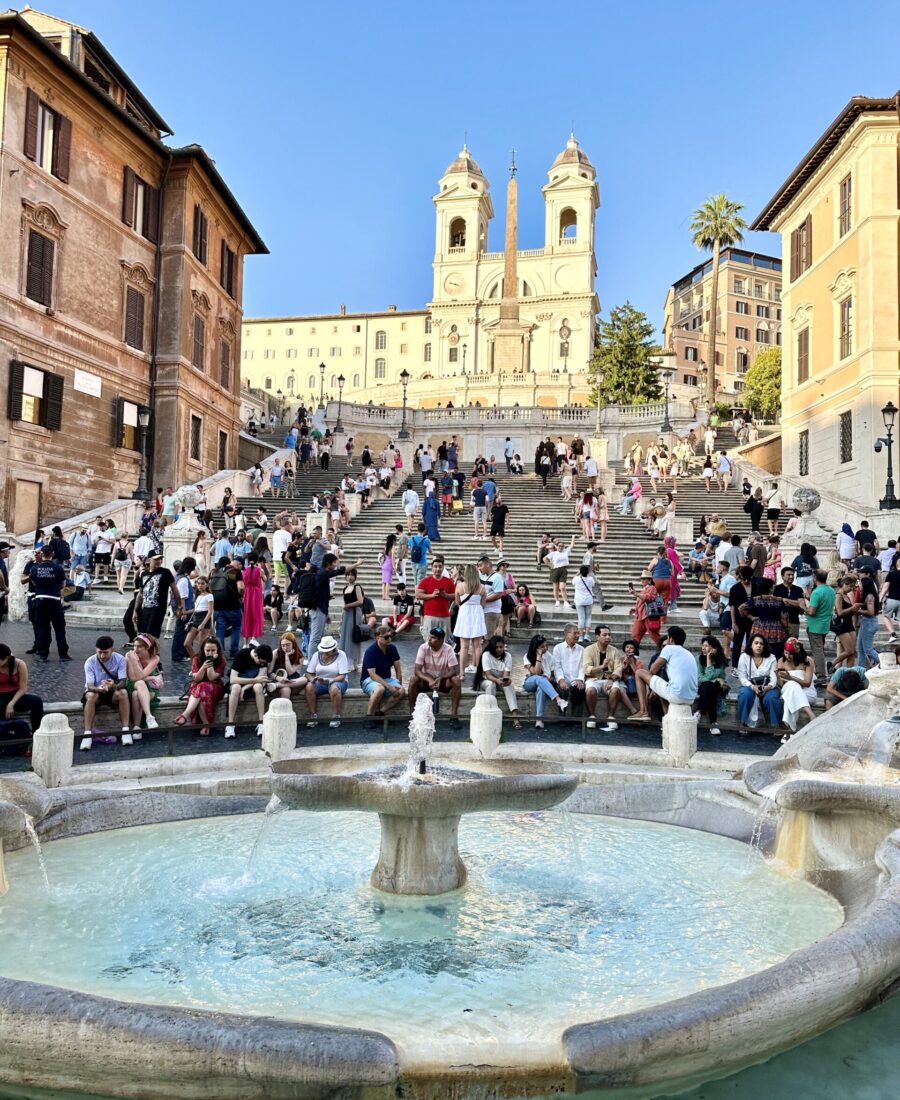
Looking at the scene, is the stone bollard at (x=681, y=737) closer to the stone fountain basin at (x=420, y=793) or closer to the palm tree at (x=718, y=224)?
the stone fountain basin at (x=420, y=793)

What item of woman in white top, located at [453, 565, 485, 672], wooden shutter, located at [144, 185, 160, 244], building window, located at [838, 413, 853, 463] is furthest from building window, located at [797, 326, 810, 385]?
woman in white top, located at [453, 565, 485, 672]

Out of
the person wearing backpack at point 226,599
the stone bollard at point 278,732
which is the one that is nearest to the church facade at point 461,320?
the person wearing backpack at point 226,599

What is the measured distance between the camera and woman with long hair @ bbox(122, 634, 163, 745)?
8.88m

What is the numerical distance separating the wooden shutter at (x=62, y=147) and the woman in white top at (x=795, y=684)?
2327 centimetres

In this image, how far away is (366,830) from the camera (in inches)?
262

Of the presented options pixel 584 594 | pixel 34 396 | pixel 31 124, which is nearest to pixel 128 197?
pixel 31 124

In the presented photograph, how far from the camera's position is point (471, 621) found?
463 inches

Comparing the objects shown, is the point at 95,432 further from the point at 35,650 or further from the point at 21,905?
the point at 21,905

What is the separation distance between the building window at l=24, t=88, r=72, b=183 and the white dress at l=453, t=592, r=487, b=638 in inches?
762

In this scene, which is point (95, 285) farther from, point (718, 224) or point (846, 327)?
point (718, 224)

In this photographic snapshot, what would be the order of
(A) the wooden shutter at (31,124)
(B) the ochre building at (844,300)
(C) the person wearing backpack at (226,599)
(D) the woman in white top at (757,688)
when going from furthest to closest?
(B) the ochre building at (844,300) → (A) the wooden shutter at (31,124) → (C) the person wearing backpack at (226,599) → (D) the woman in white top at (757,688)

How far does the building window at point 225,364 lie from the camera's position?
34.2 m

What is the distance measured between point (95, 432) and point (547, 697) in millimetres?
20318

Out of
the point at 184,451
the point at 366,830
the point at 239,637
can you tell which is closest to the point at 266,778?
the point at 366,830
